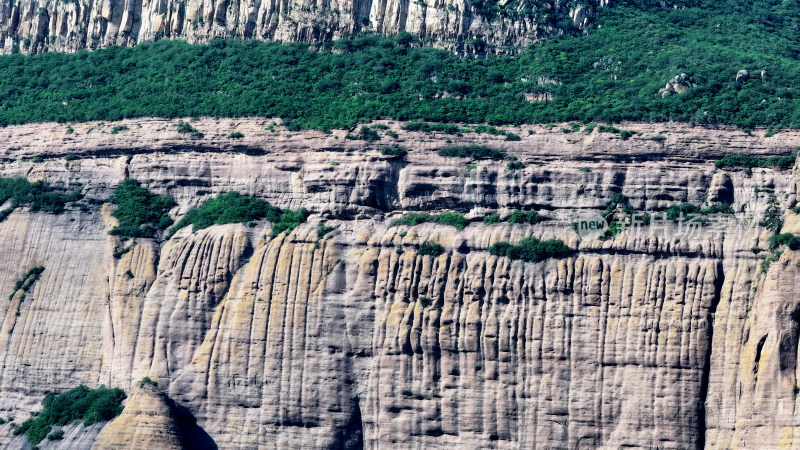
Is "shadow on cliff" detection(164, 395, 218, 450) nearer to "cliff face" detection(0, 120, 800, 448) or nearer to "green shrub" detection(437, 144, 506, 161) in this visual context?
"cliff face" detection(0, 120, 800, 448)

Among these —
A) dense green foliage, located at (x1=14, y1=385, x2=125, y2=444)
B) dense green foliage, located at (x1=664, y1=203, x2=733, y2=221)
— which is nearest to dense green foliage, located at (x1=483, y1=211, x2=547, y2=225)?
dense green foliage, located at (x1=664, y1=203, x2=733, y2=221)

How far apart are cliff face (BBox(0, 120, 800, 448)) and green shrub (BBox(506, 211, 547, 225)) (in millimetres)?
362

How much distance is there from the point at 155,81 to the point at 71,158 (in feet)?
17.3

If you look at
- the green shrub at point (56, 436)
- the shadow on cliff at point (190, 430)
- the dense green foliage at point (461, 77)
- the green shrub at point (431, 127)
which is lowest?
the green shrub at point (56, 436)

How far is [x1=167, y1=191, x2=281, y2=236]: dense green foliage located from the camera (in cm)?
5834

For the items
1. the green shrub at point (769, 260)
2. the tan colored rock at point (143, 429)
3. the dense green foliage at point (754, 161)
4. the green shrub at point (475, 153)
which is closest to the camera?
the green shrub at point (769, 260)

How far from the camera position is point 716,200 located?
176ft

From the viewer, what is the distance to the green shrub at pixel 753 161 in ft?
178

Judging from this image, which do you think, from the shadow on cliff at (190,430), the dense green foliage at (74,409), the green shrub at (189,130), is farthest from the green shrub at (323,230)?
the dense green foliage at (74,409)

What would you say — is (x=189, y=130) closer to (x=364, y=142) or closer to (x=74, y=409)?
(x=364, y=142)

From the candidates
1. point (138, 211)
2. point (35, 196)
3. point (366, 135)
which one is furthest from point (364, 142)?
point (35, 196)

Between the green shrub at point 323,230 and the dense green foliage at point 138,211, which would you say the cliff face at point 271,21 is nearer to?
the dense green foliage at point 138,211

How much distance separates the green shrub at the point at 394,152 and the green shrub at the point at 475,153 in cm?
144

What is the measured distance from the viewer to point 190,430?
182 feet
